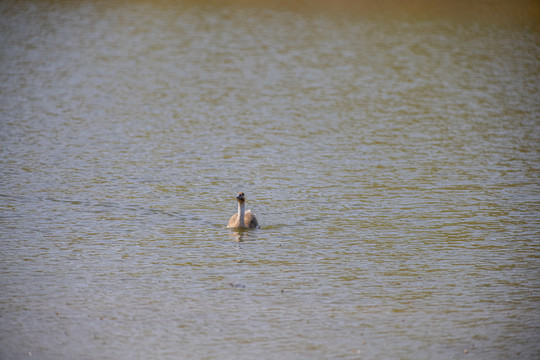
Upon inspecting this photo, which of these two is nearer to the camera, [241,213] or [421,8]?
[241,213]

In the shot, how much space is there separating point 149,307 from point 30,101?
53.9 ft

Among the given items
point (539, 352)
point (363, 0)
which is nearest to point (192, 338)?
point (539, 352)

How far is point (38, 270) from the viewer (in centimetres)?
1256

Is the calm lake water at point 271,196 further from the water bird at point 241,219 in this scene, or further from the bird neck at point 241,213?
the bird neck at point 241,213

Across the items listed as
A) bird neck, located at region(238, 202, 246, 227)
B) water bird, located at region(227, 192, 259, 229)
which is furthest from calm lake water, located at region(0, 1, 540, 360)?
bird neck, located at region(238, 202, 246, 227)

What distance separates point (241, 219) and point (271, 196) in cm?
205

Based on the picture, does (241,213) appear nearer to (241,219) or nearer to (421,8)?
(241,219)

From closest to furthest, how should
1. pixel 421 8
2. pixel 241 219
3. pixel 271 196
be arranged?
1. pixel 241 219
2. pixel 271 196
3. pixel 421 8

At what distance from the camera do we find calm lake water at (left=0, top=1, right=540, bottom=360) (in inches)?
415

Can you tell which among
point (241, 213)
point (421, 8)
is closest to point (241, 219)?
point (241, 213)

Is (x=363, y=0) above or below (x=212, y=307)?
above

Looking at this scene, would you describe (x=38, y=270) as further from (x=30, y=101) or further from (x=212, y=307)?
(x=30, y=101)

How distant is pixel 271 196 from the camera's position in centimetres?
1705

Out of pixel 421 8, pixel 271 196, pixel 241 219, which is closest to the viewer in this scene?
pixel 241 219
